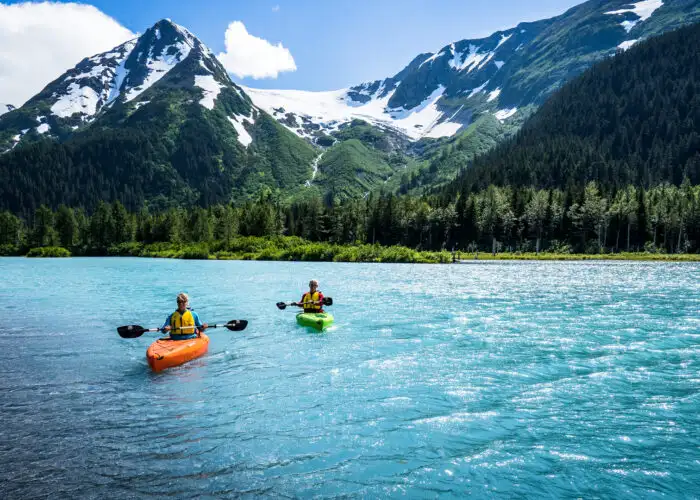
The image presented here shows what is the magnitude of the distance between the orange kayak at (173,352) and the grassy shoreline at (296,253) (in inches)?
3426

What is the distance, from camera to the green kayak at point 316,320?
27.5 metres

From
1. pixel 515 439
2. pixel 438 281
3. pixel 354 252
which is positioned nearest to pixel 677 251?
pixel 354 252

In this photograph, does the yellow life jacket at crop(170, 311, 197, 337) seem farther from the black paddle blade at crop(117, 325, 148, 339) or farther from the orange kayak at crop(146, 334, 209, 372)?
the black paddle blade at crop(117, 325, 148, 339)

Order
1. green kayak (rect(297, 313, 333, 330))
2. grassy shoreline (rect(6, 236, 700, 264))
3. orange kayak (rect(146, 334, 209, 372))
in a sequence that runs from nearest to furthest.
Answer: orange kayak (rect(146, 334, 209, 372)), green kayak (rect(297, 313, 333, 330)), grassy shoreline (rect(6, 236, 700, 264))

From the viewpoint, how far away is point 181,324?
21281mm

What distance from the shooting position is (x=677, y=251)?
125m

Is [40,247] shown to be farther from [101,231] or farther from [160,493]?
[160,493]

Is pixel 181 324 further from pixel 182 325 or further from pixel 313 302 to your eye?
pixel 313 302

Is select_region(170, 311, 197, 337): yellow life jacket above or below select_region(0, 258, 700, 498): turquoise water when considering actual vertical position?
above

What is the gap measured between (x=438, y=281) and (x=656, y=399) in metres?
43.1

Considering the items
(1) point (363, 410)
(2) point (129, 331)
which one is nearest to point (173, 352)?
(2) point (129, 331)

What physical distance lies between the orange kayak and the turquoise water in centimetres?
46

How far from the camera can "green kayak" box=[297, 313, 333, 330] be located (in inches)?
1081

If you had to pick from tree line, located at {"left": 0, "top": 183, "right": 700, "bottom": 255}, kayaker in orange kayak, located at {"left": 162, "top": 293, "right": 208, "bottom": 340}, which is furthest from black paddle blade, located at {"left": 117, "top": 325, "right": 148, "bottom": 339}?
tree line, located at {"left": 0, "top": 183, "right": 700, "bottom": 255}
